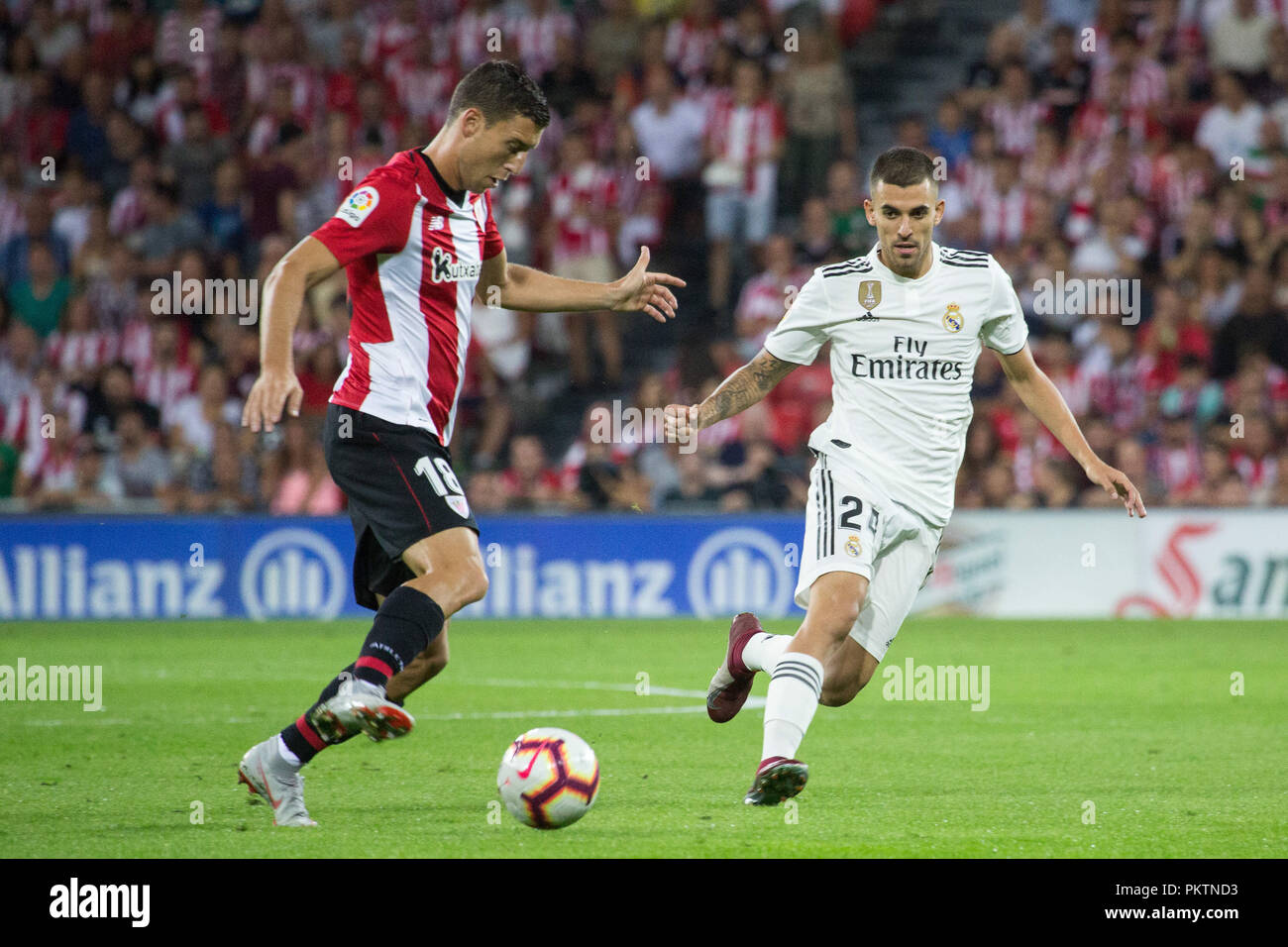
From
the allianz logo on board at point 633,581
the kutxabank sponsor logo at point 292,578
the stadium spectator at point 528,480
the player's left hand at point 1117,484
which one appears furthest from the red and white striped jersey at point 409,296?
the stadium spectator at point 528,480

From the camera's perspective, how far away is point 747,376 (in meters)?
6.57

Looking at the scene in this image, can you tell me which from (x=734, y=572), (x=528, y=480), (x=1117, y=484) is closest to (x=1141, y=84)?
(x=734, y=572)

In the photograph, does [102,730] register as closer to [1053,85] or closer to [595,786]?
[595,786]

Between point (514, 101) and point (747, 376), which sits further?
point (747, 376)

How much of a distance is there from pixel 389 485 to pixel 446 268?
79cm

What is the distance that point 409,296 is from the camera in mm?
5949

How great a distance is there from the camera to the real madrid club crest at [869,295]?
648 cm

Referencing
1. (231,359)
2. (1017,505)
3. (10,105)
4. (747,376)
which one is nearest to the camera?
(747,376)

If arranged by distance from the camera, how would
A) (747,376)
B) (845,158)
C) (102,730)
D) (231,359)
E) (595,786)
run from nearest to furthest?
1. (595,786)
2. (747,376)
3. (102,730)
4. (231,359)
5. (845,158)

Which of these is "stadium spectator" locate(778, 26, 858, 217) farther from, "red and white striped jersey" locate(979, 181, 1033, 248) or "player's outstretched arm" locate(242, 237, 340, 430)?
"player's outstretched arm" locate(242, 237, 340, 430)

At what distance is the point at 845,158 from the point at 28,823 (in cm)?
1322

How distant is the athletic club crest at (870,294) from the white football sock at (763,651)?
4.09 ft

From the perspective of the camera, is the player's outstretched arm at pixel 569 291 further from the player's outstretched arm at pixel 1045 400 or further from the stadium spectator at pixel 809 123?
the stadium spectator at pixel 809 123

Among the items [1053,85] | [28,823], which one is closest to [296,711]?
[28,823]
